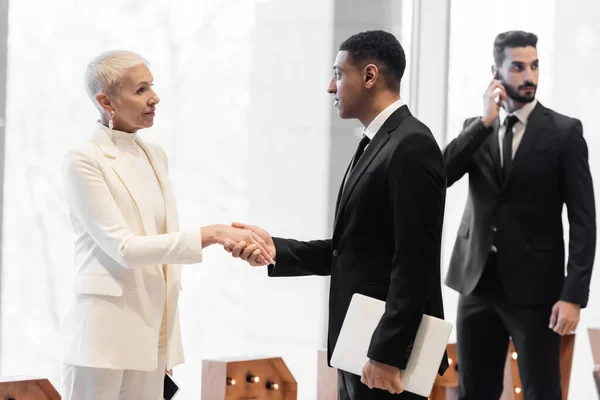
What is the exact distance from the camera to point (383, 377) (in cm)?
227

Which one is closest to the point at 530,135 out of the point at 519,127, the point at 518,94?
the point at 519,127

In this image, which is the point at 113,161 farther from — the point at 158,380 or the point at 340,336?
the point at 340,336

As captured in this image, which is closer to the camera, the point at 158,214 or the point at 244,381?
the point at 158,214

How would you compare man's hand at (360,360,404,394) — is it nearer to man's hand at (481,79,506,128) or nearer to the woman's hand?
the woman's hand

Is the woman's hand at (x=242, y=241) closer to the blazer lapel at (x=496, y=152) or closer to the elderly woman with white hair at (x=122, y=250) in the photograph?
the elderly woman with white hair at (x=122, y=250)

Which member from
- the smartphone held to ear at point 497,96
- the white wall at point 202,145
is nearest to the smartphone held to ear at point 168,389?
the white wall at point 202,145

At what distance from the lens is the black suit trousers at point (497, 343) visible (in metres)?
3.39

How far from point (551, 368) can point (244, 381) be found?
1207mm

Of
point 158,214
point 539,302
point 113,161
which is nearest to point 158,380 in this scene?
point 158,214

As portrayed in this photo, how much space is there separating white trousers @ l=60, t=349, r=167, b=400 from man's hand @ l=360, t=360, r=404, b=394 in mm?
741

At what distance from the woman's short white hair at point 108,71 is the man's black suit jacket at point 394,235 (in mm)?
795

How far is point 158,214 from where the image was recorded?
2730mm

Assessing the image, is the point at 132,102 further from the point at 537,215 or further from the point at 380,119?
the point at 537,215

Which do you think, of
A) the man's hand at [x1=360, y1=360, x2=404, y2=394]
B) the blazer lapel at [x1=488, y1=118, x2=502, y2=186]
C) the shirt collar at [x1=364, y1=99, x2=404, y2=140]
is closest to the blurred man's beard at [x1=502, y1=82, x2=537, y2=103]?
the blazer lapel at [x1=488, y1=118, x2=502, y2=186]
